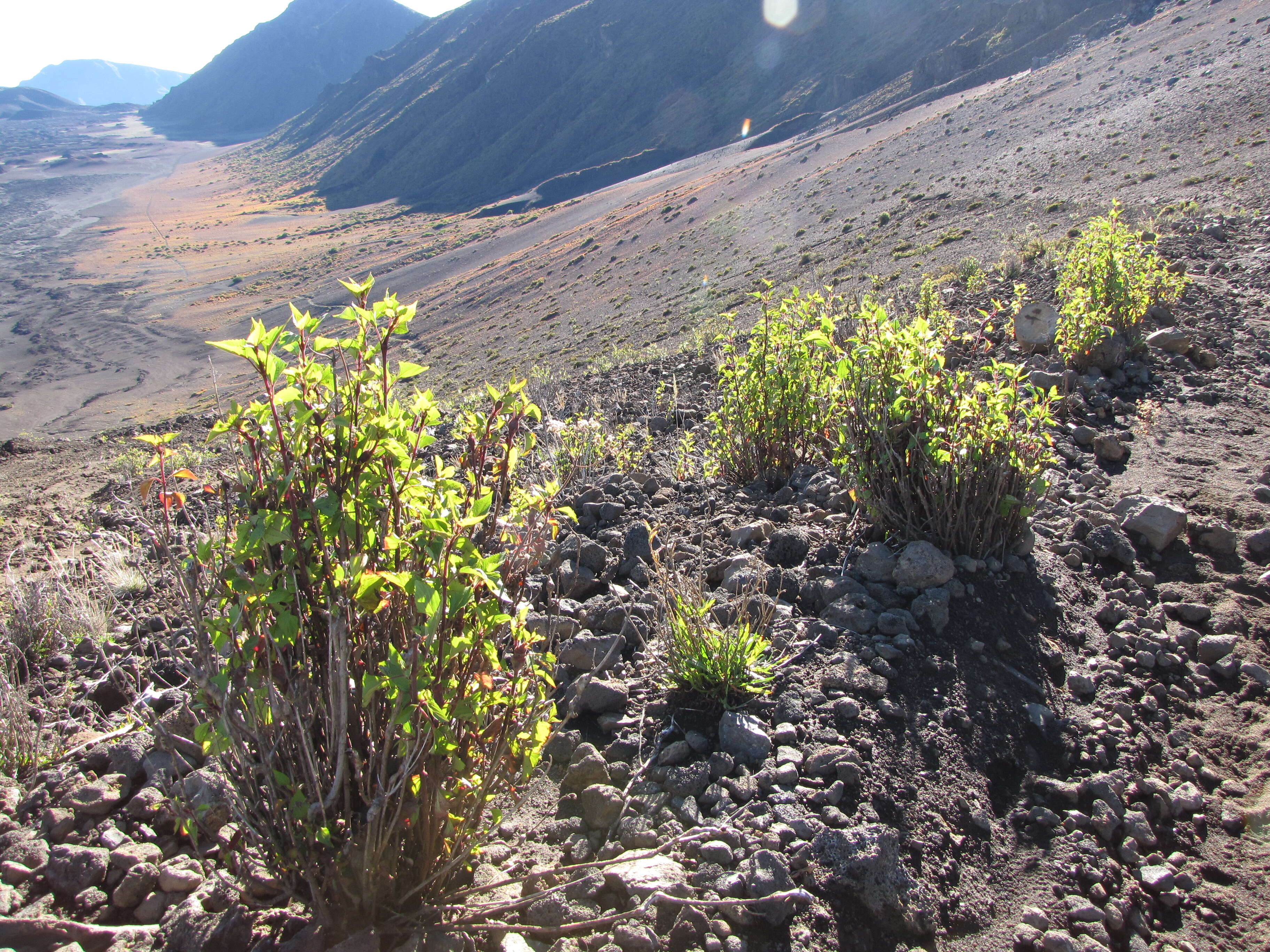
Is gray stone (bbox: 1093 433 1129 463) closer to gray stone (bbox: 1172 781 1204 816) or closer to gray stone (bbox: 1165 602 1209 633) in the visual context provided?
gray stone (bbox: 1165 602 1209 633)

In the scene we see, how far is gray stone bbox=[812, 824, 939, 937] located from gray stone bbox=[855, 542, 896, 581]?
1.08 metres

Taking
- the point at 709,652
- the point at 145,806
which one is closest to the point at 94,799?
the point at 145,806

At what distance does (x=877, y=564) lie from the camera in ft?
8.68

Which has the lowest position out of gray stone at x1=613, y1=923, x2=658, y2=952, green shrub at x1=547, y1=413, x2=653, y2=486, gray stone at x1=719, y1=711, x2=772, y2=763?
gray stone at x1=613, y1=923, x2=658, y2=952

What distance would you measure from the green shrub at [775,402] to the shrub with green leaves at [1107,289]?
200cm

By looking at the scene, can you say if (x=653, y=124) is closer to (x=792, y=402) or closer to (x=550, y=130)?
(x=550, y=130)

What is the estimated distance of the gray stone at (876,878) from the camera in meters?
1.60

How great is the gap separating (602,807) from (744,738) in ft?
1.45

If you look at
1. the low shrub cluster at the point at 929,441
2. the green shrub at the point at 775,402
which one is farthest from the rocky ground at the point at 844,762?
the green shrub at the point at 775,402

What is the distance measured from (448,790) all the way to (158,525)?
813 millimetres

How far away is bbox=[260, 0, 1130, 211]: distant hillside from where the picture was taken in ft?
167

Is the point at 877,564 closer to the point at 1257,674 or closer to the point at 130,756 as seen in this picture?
the point at 1257,674

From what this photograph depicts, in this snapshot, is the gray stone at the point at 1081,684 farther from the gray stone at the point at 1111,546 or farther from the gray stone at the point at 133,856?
the gray stone at the point at 133,856

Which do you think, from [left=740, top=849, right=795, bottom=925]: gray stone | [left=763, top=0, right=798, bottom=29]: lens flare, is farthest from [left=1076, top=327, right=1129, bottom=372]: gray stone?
[left=763, top=0, right=798, bottom=29]: lens flare
